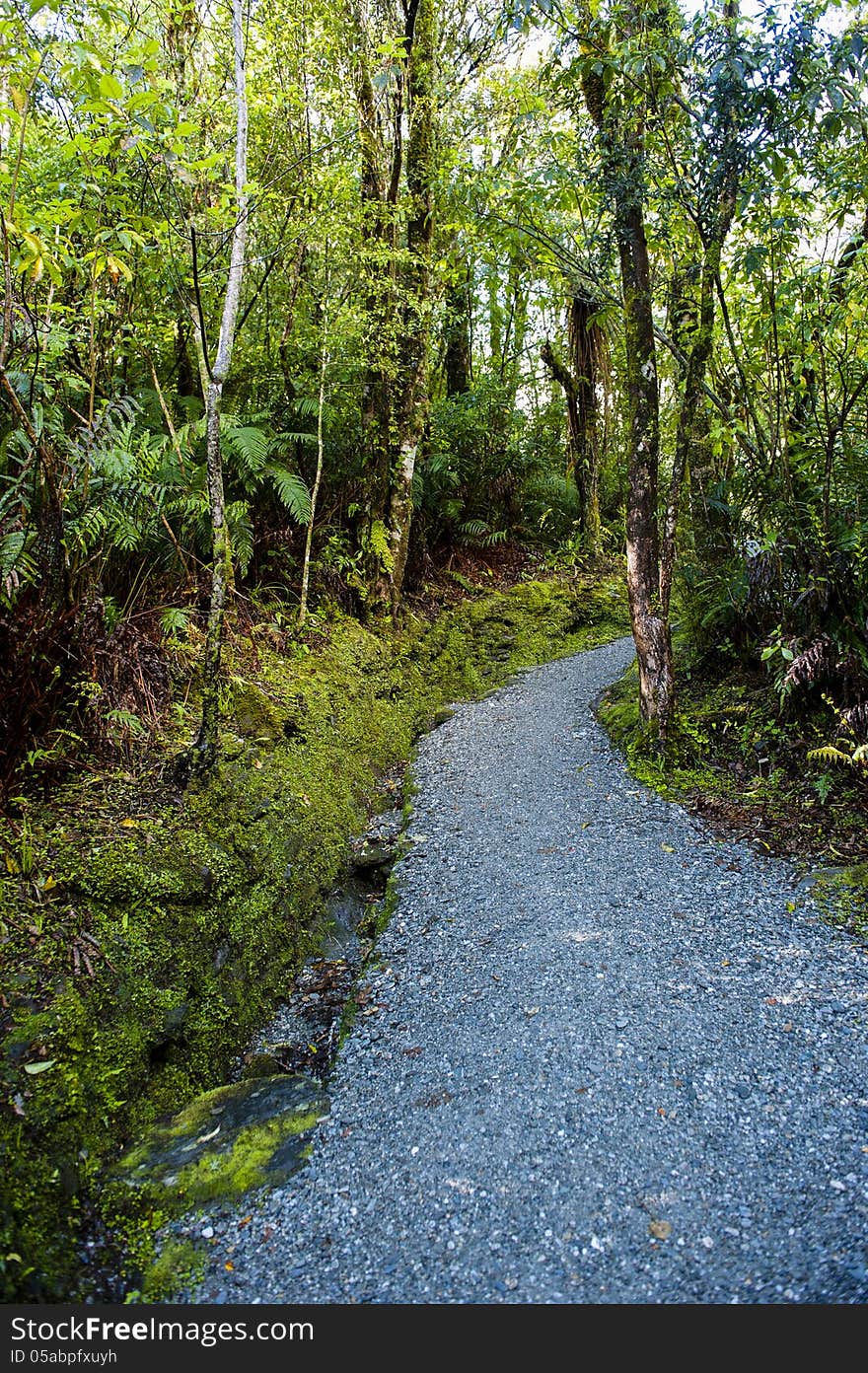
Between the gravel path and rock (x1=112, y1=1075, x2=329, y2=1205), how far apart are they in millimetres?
111

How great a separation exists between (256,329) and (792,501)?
212 inches

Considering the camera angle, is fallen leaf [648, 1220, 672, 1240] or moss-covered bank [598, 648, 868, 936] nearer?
fallen leaf [648, 1220, 672, 1240]

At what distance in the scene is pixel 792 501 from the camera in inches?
219

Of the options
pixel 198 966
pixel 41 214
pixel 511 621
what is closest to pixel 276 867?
pixel 198 966

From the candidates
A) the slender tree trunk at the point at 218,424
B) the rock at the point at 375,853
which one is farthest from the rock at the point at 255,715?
the rock at the point at 375,853

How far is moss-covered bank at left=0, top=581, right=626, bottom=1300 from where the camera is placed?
2.55m

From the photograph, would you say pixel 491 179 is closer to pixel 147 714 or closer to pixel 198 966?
pixel 147 714

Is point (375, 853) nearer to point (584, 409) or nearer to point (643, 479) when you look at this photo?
point (643, 479)

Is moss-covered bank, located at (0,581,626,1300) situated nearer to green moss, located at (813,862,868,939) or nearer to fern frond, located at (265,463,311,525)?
fern frond, located at (265,463,311,525)

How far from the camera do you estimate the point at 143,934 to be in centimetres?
338

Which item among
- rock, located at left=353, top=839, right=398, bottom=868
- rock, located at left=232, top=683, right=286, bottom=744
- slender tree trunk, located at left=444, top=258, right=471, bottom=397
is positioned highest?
slender tree trunk, located at left=444, top=258, right=471, bottom=397

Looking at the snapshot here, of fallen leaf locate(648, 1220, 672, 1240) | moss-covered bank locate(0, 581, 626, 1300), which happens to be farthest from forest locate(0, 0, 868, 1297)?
fallen leaf locate(648, 1220, 672, 1240)

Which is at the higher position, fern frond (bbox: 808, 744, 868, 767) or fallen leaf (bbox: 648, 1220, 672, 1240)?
fern frond (bbox: 808, 744, 868, 767)

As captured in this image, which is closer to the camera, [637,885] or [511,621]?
[637,885]
